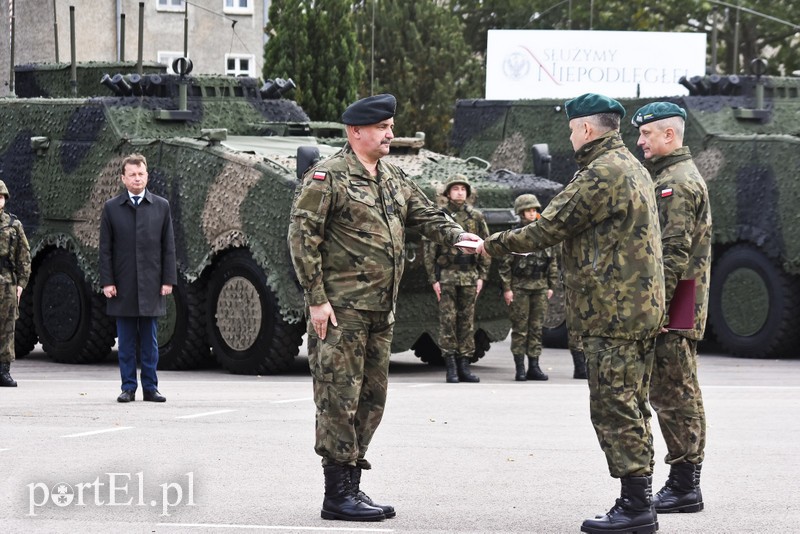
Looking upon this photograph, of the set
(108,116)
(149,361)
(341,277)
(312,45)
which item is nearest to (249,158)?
(108,116)

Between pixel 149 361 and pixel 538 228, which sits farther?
pixel 149 361

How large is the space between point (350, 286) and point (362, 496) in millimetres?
946

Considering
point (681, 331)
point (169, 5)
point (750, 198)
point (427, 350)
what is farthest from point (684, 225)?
point (169, 5)

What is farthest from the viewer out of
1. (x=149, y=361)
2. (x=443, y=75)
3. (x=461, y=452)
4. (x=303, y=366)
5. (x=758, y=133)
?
(x=443, y=75)

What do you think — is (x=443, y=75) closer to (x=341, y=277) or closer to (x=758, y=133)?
(x=758, y=133)

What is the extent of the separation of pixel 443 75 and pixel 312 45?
284 inches

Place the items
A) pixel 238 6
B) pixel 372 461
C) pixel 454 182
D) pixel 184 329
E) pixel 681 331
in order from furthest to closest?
pixel 238 6 → pixel 184 329 → pixel 454 182 → pixel 372 461 → pixel 681 331

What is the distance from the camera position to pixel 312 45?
33594 millimetres

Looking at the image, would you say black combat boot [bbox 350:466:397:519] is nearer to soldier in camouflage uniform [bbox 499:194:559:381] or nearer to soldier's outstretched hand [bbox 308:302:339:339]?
soldier's outstretched hand [bbox 308:302:339:339]

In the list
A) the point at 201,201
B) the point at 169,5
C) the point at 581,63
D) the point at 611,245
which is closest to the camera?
the point at 611,245

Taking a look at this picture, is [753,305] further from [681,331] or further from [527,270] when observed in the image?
[681,331]

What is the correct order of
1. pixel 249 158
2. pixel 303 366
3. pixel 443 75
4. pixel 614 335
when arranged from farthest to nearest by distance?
pixel 443 75 < pixel 303 366 < pixel 249 158 < pixel 614 335

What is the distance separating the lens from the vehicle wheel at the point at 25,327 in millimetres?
18188

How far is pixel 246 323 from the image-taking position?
15875mm
